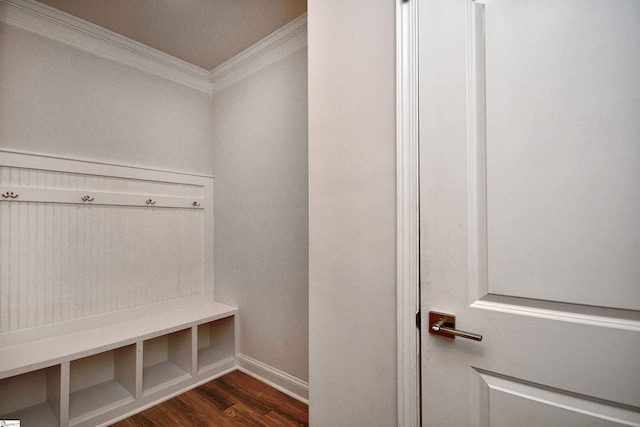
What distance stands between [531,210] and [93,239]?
2.60m

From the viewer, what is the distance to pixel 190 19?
2070 mm

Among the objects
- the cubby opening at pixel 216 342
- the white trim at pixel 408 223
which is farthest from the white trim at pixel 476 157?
the cubby opening at pixel 216 342

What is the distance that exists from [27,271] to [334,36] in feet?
7.61

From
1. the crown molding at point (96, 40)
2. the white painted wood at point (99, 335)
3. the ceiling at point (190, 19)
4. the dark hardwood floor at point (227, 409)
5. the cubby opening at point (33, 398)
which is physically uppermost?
the ceiling at point (190, 19)

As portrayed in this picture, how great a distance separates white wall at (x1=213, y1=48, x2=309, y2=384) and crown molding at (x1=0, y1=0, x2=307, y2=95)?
0.35 ft

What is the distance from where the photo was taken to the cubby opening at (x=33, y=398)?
5.61ft

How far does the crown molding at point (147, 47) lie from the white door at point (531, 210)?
5.08 feet

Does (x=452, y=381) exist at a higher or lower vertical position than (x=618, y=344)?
lower

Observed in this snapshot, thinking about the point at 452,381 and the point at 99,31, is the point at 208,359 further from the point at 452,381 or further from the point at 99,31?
the point at 99,31

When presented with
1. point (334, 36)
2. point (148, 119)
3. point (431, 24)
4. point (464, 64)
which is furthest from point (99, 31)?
point (464, 64)

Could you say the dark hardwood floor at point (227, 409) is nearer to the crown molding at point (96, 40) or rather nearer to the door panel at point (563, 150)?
the door panel at point (563, 150)

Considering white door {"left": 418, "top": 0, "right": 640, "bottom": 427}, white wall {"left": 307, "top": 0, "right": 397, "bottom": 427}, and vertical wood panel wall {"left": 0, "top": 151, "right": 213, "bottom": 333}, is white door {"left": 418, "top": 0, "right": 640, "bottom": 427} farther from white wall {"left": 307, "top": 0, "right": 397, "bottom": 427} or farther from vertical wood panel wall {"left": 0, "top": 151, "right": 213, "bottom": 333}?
vertical wood panel wall {"left": 0, "top": 151, "right": 213, "bottom": 333}

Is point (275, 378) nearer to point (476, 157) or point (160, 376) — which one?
point (160, 376)

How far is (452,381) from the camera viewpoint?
3.08 ft
